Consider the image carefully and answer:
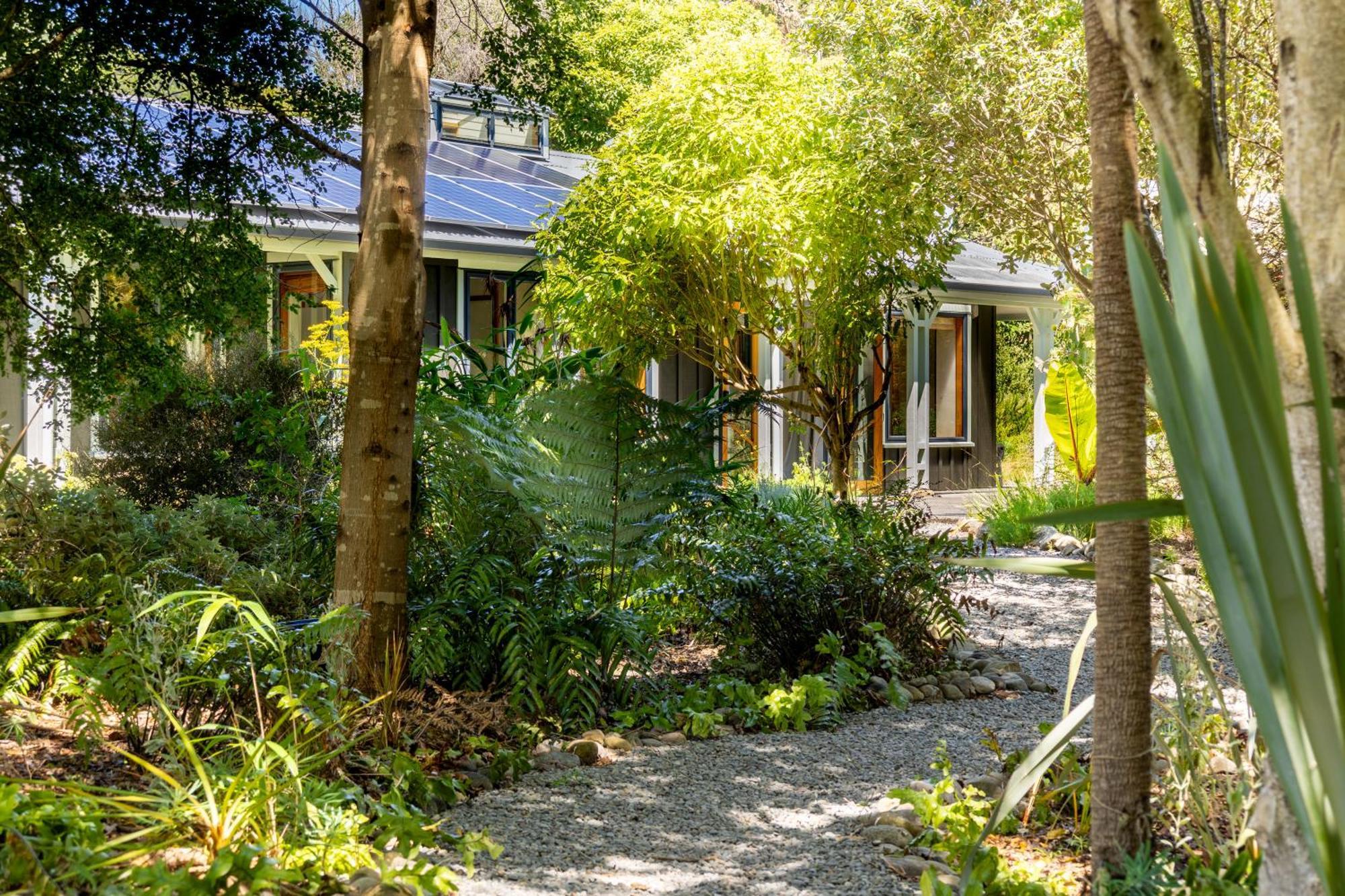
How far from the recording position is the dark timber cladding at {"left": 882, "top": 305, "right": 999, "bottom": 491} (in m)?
18.1

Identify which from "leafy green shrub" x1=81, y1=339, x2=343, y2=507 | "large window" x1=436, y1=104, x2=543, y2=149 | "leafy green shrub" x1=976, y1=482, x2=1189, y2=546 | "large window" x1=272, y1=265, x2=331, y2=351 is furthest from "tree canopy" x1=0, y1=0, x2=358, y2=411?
"large window" x1=436, y1=104, x2=543, y2=149

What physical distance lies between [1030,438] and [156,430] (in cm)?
1460

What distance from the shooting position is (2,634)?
4.55 metres

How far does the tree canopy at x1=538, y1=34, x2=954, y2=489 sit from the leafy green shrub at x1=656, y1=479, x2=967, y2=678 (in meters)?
3.41

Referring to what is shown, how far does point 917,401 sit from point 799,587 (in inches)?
469

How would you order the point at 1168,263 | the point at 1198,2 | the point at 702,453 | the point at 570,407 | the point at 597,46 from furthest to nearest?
1. the point at 597,46
2. the point at 702,453
3. the point at 570,407
4. the point at 1198,2
5. the point at 1168,263

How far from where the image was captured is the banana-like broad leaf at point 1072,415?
40.4 ft

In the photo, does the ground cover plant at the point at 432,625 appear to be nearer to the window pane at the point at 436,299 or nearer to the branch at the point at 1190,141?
the branch at the point at 1190,141

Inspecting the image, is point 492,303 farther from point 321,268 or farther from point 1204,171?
point 1204,171

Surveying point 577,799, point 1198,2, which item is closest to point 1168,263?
point 1198,2

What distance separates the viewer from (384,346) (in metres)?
4.06

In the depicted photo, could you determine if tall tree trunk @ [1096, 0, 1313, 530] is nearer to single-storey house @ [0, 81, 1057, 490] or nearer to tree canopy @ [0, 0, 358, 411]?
tree canopy @ [0, 0, 358, 411]

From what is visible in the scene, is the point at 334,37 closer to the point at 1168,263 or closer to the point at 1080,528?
the point at 1168,263

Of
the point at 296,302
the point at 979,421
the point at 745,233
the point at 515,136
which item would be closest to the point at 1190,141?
the point at 745,233
